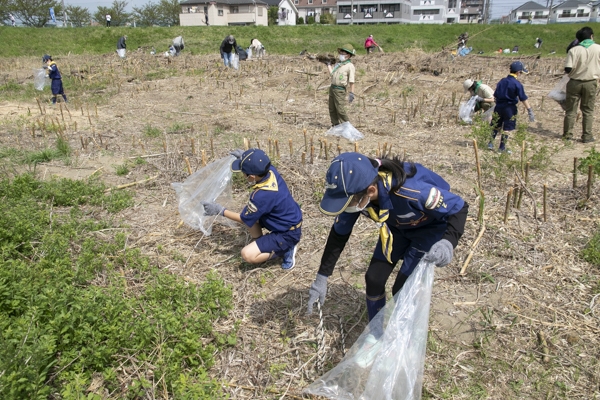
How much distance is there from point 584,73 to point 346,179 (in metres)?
5.80

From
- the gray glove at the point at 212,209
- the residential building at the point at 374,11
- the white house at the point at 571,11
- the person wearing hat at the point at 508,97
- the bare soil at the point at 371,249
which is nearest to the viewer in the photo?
the bare soil at the point at 371,249

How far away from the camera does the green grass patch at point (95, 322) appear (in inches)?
77.4

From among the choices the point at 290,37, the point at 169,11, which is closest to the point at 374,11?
the point at 169,11

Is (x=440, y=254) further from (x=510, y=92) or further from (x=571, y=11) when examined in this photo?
(x=571, y=11)

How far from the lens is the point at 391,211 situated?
210 cm

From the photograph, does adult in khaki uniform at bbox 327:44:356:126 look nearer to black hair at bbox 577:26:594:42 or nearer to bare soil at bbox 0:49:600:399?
bare soil at bbox 0:49:600:399

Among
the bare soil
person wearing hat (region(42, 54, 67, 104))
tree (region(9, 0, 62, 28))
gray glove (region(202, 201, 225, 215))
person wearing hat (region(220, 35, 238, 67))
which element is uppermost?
tree (region(9, 0, 62, 28))

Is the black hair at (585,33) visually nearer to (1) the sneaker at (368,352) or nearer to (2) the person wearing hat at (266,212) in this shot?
(2) the person wearing hat at (266,212)

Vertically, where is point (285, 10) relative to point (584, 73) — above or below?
above

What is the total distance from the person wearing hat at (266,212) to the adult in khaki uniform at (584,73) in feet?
16.6

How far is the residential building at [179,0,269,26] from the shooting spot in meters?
42.8

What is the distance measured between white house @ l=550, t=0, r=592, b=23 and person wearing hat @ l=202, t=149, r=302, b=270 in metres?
77.2

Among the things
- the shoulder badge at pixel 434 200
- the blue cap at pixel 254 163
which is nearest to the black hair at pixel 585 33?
the blue cap at pixel 254 163

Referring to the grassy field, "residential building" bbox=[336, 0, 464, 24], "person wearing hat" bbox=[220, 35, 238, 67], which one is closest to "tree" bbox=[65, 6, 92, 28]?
the grassy field
